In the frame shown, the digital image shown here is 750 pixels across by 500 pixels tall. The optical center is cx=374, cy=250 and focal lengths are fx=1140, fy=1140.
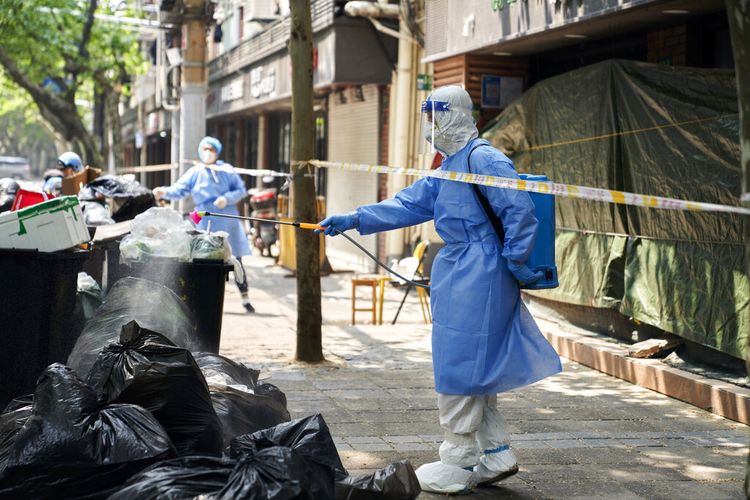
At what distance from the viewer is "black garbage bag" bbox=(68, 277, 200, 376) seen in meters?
5.95

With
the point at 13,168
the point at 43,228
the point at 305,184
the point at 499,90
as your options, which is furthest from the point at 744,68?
the point at 13,168

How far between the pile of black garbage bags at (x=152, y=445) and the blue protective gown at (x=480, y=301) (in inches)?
27.5

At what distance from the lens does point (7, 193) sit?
10430mm

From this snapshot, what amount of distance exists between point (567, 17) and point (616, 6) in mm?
868

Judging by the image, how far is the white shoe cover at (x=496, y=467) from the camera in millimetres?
5336

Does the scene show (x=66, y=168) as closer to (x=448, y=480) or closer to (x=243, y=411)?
(x=243, y=411)

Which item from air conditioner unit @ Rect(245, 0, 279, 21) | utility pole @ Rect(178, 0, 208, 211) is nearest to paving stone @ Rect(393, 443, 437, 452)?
utility pole @ Rect(178, 0, 208, 211)

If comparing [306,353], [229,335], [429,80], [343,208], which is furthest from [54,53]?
[306,353]

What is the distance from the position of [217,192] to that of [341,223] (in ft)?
22.4

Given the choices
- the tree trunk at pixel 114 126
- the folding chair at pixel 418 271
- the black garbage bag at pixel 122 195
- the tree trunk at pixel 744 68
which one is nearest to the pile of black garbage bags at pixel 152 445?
the tree trunk at pixel 744 68

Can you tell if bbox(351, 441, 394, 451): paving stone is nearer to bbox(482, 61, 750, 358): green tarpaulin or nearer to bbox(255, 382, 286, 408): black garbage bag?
bbox(255, 382, 286, 408): black garbage bag

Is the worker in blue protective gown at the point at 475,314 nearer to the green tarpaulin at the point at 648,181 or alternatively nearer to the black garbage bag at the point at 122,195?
the green tarpaulin at the point at 648,181

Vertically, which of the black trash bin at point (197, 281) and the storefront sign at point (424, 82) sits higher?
the storefront sign at point (424, 82)

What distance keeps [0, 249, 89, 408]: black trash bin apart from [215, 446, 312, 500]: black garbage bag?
260 cm
